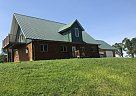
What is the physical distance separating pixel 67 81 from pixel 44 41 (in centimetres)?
1552

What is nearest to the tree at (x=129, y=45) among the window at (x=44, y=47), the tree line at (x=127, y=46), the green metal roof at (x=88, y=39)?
the tree line at (x=127, y=46)

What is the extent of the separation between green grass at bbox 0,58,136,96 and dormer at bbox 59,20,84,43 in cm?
1482

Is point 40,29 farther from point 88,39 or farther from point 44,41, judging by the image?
point 88,39

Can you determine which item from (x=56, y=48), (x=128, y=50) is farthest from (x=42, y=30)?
(x=128, y=50)

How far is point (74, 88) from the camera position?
1282 centimetres

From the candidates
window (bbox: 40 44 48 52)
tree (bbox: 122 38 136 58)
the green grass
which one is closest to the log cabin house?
window (bbox: 40 44 48 52)

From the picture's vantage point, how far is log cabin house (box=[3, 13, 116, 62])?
2844cm

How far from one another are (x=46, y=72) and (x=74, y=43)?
1719cm

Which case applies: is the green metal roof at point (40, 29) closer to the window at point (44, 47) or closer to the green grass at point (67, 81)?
the window at point (44, 47)

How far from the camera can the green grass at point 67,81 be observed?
12.2 metres

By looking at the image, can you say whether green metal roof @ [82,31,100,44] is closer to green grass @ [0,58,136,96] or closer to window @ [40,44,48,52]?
window @ [40,44,48,52]

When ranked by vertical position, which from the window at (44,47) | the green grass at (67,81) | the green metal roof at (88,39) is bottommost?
the green grass at (67,81)

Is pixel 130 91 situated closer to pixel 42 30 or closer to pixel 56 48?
pixel 56 48

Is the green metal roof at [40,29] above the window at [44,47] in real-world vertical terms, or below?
above
